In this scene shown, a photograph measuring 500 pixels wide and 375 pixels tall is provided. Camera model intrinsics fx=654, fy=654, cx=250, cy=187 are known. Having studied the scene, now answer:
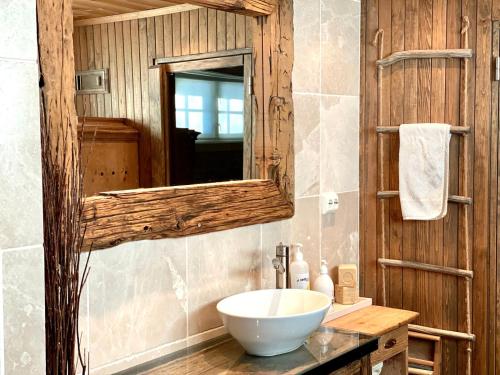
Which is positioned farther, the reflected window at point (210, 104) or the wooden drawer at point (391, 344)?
the wooden drawer at point (391, 344)

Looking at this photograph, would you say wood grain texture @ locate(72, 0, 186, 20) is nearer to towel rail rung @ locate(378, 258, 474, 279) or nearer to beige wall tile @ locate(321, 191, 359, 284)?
beige wall tile @ locate(321, 191, 359, 284)

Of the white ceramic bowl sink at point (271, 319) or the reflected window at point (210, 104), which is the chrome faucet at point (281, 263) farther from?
the reflected window at point (210, 104)

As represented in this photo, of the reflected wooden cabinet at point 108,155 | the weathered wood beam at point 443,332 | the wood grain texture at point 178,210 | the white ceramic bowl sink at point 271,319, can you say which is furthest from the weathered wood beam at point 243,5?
the weathered wood beam at point 443,332

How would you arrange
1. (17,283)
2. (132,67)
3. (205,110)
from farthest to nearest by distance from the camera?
1. (205,110)
2. (132,67)
3. (17,283)

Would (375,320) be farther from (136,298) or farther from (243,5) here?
(243,5)

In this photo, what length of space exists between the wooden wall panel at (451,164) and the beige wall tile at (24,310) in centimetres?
221

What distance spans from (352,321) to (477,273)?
26.6 inches

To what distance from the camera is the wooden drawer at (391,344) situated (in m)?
2.90

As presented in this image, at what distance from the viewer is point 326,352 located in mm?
2422

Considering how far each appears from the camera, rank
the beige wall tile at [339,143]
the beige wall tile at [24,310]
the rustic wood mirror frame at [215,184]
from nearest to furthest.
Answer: the beige wall tile at [24,310]
the rustic wood mirror frame at [215,184]
the beige wall tile at [339,143]

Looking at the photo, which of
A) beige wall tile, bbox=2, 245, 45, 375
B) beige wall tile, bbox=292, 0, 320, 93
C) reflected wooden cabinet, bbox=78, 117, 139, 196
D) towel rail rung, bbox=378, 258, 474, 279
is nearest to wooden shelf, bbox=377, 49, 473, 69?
beige wall tile, bbox=292, 0, 320, 93

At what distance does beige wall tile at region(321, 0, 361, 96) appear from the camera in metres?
3.20

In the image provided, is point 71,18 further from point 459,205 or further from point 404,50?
point 459,205

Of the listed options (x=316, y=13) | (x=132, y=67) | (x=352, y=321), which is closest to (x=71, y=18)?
(x=132, y=67)
